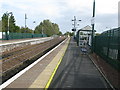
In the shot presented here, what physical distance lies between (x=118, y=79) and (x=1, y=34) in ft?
160

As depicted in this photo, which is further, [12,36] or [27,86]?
[12,36]

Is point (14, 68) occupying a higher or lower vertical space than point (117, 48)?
lower

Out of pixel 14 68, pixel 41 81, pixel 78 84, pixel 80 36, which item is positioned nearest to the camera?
pixel 78 84

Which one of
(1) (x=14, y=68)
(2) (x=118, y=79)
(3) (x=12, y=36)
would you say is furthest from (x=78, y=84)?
(3) (x=12, y=36)

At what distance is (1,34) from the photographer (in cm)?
5488

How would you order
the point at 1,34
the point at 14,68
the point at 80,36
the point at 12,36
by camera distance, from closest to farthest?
the point at 14,68 → the point at 80,36 → the point at 1,34 → the point at 12,36

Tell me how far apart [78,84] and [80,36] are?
2766 cm

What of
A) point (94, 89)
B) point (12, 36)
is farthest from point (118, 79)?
point (12, 36)

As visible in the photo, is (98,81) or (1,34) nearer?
(98,81)

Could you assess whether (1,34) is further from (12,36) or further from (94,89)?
(94,89)

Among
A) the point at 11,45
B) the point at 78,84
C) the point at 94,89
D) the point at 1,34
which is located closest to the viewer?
the point at 94,89

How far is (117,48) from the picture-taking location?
12.4 m

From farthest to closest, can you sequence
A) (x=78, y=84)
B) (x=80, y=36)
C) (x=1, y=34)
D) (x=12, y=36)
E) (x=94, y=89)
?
(x=12, y=36)
(x=1, y=34)
(x=80, y=36)
(x=78, y=84)
(x=94, y=89)

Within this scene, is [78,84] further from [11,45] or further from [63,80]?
[11,45]
